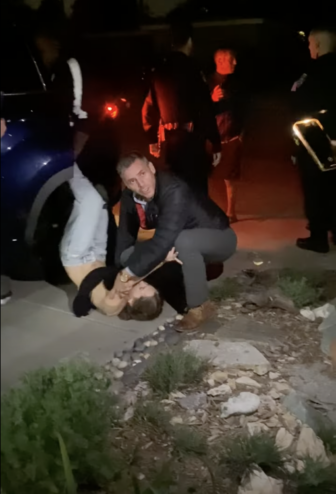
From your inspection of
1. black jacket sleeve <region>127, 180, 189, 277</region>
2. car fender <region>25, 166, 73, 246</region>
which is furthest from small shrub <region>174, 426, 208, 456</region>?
car fender <region>25, 166, 73, 246</region>

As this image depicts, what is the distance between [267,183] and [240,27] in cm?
44

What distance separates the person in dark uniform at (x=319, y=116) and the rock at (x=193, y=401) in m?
0.55

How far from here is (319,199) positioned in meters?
1.94

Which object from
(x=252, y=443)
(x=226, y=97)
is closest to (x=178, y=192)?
(x=226, y=97)

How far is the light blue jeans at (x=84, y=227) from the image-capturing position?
1511mm

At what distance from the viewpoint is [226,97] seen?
171cm

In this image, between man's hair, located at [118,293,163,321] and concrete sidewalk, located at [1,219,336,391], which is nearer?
concrete sidewalk, located at [1,219,336,391]

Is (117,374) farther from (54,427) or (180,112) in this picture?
(180,112)

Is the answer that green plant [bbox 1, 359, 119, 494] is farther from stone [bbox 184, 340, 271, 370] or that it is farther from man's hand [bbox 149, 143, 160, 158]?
man's hand [bbox 149, 143, 160, 158]

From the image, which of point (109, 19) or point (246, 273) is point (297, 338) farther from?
point (109, 19)

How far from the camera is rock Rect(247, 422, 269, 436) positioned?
187 centimetres

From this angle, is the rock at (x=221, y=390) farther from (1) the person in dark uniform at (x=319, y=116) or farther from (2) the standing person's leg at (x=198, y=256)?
(1) the person in dark uniform at (x=319, y=116)

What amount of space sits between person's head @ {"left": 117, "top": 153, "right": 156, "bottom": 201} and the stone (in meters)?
0.49

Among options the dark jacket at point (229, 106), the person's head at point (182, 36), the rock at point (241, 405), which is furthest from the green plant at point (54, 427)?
the person's head at point (182, 36)
